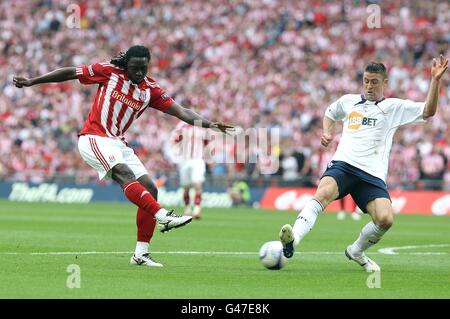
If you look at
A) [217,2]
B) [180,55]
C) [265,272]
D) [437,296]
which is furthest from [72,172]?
[437,296]

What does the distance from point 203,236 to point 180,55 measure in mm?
21766

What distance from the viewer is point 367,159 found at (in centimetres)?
1138

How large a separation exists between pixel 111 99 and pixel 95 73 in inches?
14.2

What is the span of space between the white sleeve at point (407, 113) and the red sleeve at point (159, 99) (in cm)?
268

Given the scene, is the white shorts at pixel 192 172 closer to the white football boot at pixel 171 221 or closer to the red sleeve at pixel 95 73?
the red sleeve at pixel 95 73

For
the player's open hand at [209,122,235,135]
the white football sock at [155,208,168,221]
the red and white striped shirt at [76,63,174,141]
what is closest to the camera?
the white football sock at [155,208,168,221]

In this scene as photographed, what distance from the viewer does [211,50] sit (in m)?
38.2

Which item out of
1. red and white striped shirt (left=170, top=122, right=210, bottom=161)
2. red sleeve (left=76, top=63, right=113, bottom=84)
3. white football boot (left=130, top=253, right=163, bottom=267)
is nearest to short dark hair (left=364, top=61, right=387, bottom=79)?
red sleeve (left=76, top=63, right=113, bottom=84)

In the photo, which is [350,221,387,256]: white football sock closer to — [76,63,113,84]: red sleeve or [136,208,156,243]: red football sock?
[136,208,156,243]: red football sock

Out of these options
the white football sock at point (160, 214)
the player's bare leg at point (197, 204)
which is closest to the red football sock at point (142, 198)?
the white football sock at point (160, 214)

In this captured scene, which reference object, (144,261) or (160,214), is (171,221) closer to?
(160,214)

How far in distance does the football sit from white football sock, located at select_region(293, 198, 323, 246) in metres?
0.25

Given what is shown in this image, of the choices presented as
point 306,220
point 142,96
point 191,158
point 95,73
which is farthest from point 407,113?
point 191,158

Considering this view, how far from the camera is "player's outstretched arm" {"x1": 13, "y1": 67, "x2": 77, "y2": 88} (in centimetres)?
1156
